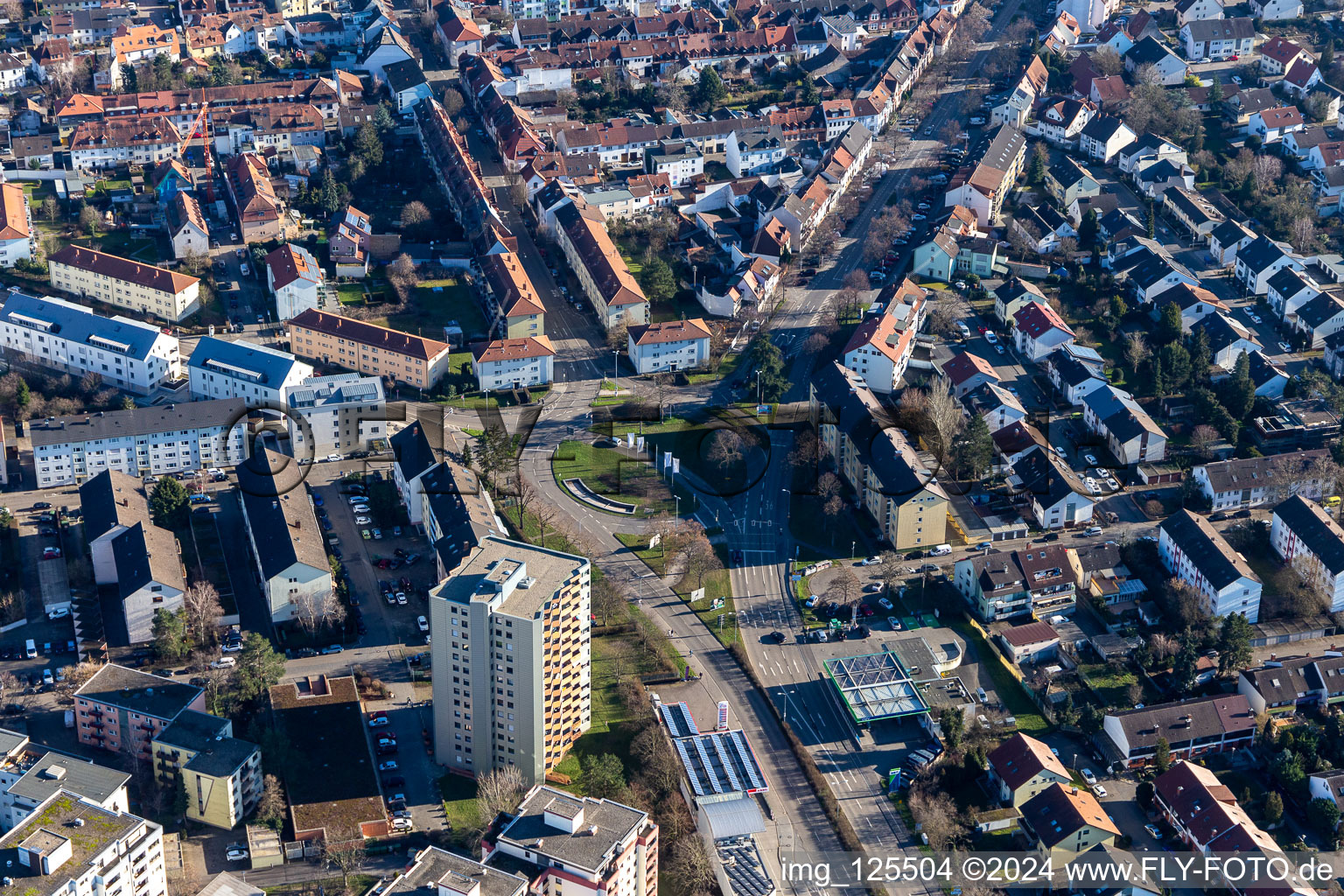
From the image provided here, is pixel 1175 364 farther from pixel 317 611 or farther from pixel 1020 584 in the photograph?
pixel 317 611

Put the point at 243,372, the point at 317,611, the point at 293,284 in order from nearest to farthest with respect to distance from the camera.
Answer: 1. the point at 317,611
2. the point at 243,372
3. the point at 293,284

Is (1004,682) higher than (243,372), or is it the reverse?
(243,372)

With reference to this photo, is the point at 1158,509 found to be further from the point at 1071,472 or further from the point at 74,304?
the point at 74,304

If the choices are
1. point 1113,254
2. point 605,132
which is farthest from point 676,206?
point 1113,254

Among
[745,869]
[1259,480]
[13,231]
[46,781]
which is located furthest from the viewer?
[13,231]

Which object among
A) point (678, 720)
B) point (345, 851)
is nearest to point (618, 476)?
point (678, 720)

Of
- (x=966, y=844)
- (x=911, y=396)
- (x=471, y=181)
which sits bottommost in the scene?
(x=966, y=844)

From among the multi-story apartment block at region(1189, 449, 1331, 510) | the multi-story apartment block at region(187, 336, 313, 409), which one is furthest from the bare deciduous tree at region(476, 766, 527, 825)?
the multi-story apartment block at region(1189, 449, 1331, 510)
